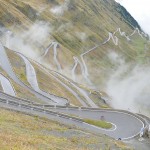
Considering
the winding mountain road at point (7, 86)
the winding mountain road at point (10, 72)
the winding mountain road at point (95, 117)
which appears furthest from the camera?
the winding mountain road at point (10, 72)

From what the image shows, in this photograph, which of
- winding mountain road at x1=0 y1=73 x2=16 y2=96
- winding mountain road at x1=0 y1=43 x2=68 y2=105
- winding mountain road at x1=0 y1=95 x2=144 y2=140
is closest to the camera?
winding mountain road at x1=0 y1=95 x2=144 y2=140

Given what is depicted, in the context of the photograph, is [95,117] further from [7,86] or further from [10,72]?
[10,72]

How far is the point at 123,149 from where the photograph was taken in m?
42.2

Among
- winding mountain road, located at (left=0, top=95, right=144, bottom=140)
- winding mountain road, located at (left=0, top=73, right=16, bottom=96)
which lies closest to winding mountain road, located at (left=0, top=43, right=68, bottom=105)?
winding mountain road, located at (left=0, top=73, right=16, bottom=96)

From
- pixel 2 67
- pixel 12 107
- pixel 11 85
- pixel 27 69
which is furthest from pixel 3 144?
pixel 27 69

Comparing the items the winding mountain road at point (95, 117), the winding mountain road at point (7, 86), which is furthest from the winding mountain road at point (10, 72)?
the winding mountain road at point (95, 117)

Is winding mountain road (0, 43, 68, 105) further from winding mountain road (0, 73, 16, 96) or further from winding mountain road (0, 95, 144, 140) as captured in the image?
winding mountain road (0, 95, 144, 140)

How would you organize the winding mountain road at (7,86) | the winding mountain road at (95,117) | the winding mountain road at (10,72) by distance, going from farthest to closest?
the winding mountain road at (10,72) → the winding mountain road at (7,86) → the winding mountain road at (95,117)

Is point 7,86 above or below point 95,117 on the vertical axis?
above

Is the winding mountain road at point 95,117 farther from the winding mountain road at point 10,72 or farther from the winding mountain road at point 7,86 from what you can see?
the winding mountain road at point 10,72

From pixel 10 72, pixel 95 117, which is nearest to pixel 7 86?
pixel 95 117

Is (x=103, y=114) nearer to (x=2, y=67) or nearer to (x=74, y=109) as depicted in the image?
(x=74, y=109)

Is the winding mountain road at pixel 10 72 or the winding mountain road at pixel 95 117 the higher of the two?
the winding mountain road at pixel 10 72

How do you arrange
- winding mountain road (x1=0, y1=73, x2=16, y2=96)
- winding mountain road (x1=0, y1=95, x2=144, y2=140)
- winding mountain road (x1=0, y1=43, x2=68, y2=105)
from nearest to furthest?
winding mountain road (x1=0, y1=95, x2=144, y2=140) → winding mountain road (x1=0, y1=73, x2=16, y2=96) → winding mountain road (x1=0, y1=43, x2=68, y2=105)
